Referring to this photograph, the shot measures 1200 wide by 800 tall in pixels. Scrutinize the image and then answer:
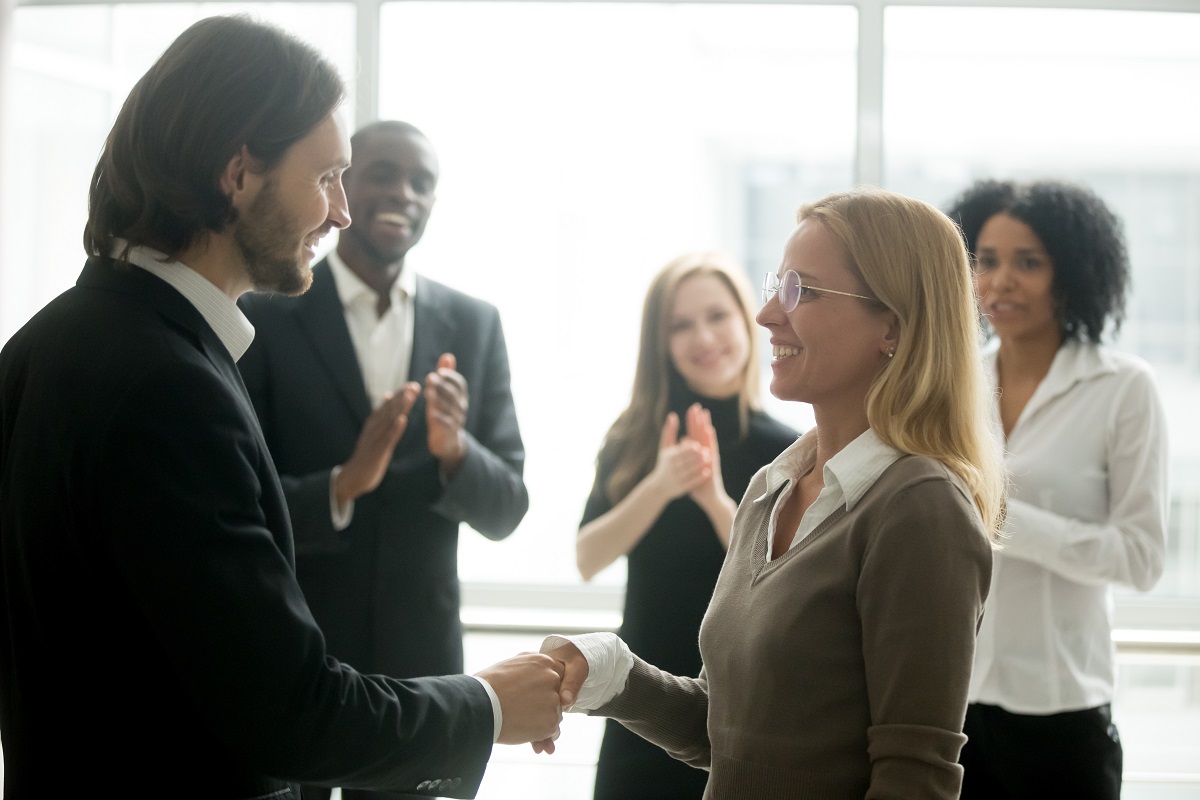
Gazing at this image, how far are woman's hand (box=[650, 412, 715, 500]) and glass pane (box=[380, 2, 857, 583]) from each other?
1081mm

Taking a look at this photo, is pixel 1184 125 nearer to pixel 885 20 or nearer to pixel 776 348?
pixel 885 20

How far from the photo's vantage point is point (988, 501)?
1.42 meters

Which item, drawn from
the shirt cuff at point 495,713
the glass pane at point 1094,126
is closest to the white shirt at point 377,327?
the shirt cuff at point 495,713

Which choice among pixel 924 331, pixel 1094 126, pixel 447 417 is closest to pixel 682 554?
pixel 447 417

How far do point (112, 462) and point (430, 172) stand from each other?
63.8 inches

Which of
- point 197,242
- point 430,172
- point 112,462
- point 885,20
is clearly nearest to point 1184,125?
point 885,20

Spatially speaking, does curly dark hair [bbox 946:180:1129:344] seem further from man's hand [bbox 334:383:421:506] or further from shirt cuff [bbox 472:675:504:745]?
shirt cuff [bbox 472:675:504:745]

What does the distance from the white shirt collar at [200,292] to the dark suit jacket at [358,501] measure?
1.05m

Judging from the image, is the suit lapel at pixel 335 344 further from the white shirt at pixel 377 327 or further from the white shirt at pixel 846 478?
the white shirt at pixel 846 478

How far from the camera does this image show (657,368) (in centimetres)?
267

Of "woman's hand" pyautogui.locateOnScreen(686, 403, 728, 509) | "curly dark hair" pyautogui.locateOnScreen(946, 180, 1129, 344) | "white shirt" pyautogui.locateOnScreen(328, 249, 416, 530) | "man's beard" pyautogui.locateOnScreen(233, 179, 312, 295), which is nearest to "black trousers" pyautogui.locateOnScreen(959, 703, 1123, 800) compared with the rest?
"woman's hand" pyautogui.locateOnScreen(686, 403, 728, 509)

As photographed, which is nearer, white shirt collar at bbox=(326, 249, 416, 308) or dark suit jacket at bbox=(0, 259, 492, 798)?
dark suit jacket at bbox=(0, 259, 492, 798)

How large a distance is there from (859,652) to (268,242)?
89 cm

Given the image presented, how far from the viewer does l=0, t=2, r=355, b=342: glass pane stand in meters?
3.64
